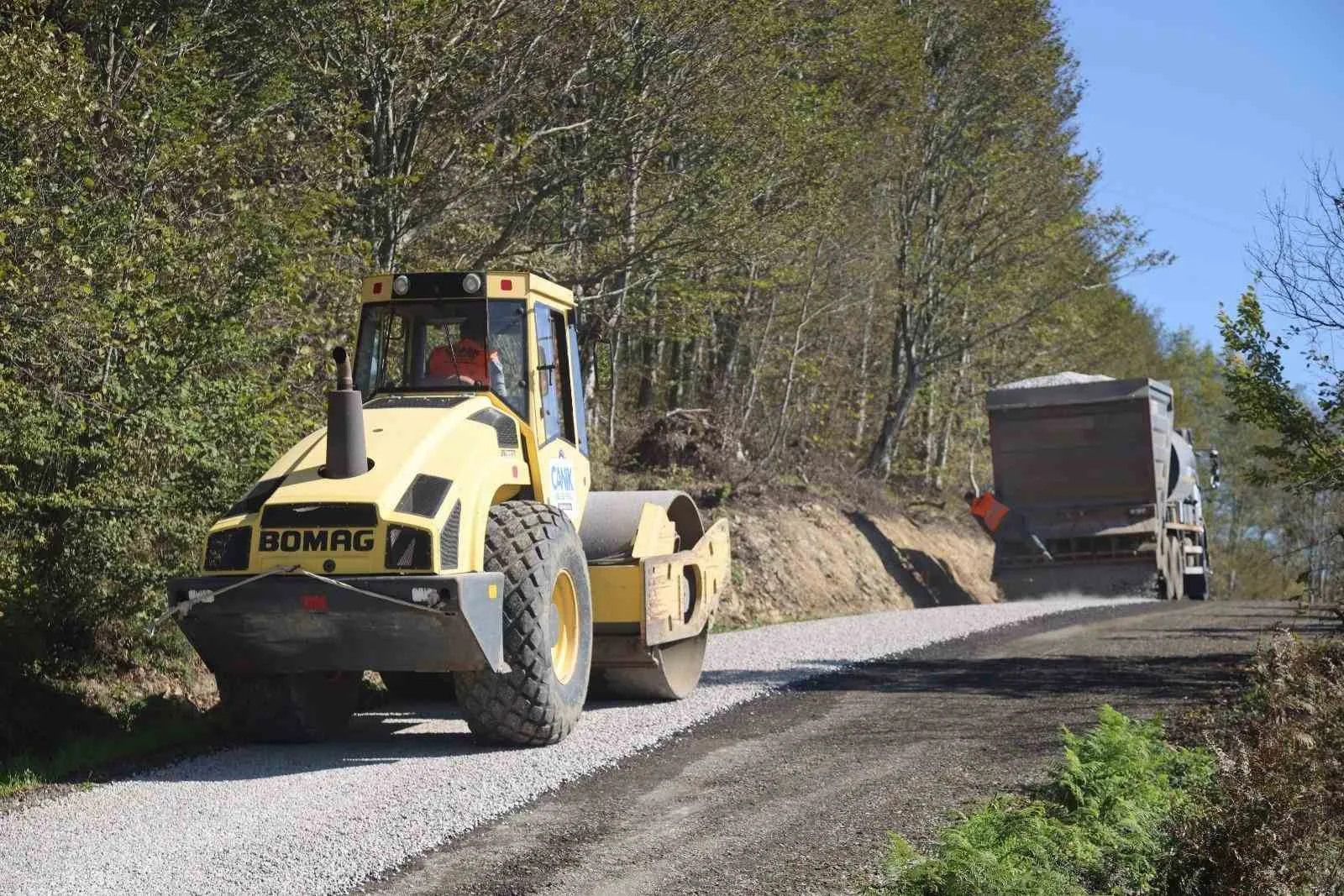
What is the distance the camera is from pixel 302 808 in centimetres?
789

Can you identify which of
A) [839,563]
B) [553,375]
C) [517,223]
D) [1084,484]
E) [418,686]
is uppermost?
[517,223]

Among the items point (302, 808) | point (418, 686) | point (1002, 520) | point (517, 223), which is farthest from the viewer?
point (1002, 520)

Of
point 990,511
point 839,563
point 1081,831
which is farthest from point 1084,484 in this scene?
point 1081,831

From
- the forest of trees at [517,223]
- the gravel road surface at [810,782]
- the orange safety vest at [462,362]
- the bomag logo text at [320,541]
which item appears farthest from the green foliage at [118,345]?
the gravel road surface at [810,782]

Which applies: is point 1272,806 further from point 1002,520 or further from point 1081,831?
point 1002,520

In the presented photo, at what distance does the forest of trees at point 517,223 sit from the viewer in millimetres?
10883

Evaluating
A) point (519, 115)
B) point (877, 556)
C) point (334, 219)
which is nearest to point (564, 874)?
point (334, 219)

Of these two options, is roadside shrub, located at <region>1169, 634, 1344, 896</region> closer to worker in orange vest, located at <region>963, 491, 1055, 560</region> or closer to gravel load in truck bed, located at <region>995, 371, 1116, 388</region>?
worker in orange vest, located at <region>963, 491, 1055, 560</region>

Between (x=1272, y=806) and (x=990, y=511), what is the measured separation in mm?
18579

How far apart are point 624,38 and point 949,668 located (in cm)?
940

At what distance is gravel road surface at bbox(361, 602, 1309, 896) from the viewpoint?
668cm

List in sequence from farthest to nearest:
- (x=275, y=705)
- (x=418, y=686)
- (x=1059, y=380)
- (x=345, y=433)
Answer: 1. (x=1059, y=380)
2. (x=418, y=686)
3. (x=275, y=705)
4. (x=345, y=433)

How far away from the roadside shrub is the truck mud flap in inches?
159

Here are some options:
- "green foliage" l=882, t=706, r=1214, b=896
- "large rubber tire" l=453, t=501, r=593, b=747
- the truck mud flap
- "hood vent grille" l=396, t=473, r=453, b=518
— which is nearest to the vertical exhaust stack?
"hood vent grille" l=396, t=473, r=453, b=518
